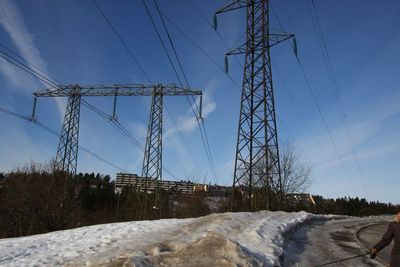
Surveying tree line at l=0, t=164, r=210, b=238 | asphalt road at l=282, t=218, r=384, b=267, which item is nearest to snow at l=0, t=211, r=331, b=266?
asphalt road at l=282, t=218, r=384, b=267

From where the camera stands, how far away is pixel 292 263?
36.3ft

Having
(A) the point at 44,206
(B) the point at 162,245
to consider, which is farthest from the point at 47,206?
(B) the point at 162,245

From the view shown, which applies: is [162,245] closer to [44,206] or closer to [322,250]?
[322,250]

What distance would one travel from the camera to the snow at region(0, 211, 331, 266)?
9.05 metres

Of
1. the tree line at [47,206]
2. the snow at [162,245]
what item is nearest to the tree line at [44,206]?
the tree line at [47,206]

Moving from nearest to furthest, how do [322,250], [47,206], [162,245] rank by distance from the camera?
[162,245], [322,250], [47,206]

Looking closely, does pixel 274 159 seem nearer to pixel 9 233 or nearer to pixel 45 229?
pixel 45 229

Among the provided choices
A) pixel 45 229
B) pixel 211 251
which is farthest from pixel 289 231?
pixel 45 229

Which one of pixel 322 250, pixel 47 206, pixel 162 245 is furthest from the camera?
pixel 47 206

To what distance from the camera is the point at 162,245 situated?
34.5ft

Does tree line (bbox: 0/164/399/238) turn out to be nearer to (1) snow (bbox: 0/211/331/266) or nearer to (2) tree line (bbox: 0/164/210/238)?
(2) tree line (bbox: 0/164/210/238)

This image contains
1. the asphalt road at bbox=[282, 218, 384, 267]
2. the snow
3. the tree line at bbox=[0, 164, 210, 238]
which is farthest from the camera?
the tree line at bbox=[0, 164, 210, 238]

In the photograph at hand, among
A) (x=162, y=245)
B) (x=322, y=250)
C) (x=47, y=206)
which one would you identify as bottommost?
(x=322, y=250)

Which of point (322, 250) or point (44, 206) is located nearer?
point (322, 250)
